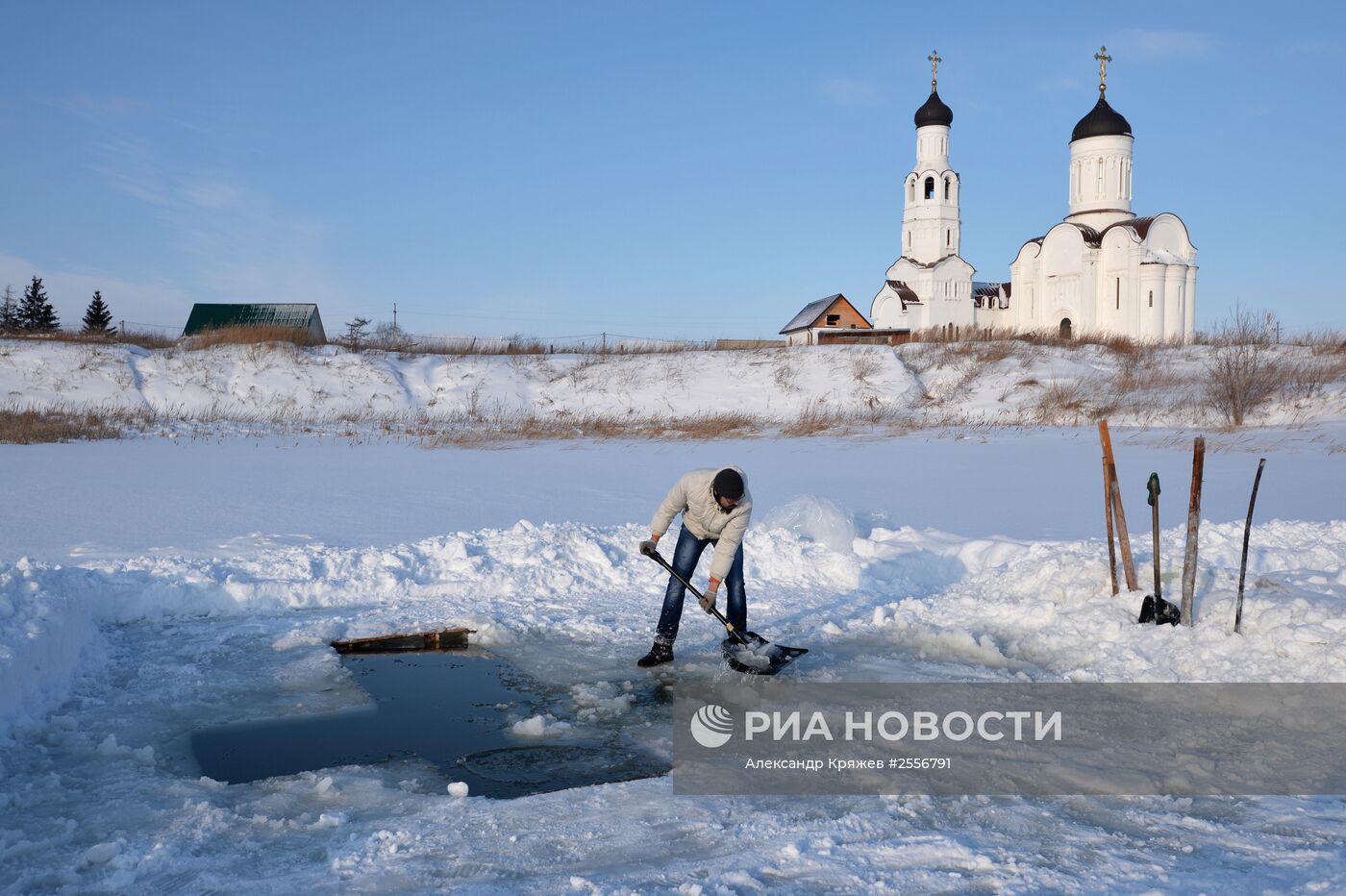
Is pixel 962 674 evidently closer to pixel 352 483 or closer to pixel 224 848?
pixel 224 848

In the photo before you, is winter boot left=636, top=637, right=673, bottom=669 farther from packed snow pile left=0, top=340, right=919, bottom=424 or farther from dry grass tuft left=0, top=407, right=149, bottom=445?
packed snow pile left=0, top=340, right=919, bottom=424

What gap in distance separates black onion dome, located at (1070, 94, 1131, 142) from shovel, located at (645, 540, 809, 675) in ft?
143

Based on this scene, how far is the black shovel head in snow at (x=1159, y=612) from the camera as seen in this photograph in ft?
20.2

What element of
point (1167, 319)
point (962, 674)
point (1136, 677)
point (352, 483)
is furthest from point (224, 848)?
point (1167, 319)

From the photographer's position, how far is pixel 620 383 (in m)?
32.6

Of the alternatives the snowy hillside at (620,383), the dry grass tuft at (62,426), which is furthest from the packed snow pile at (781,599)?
the snowy hillside at (620,383)

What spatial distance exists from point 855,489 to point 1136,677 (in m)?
7.86

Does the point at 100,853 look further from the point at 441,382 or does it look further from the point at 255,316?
the point at 255,316

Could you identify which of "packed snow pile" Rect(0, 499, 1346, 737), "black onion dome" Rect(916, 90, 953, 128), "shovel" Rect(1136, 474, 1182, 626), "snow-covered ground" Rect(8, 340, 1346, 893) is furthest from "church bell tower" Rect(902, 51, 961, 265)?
"shovel" Rect(1136, 474, 1182, 626)

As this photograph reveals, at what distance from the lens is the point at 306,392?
30.0 metres

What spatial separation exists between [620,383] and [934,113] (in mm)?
26310

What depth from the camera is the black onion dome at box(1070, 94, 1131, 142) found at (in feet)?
139

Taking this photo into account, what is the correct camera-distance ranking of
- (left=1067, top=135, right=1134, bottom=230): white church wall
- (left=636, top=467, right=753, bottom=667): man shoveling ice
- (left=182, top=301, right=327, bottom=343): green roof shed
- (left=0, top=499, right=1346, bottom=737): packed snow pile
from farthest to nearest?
(left=1067, top=135, right=1134, bottom=230): white church wall → (left=182, top=301, right=327, bottom=343): green roof shed → (left=0, top=499, right=1346, bottom=737): packed snow pile → (left=636, top=467, right=753, bottom=667): man shoveling ice

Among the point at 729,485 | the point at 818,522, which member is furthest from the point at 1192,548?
the point at 818,522
